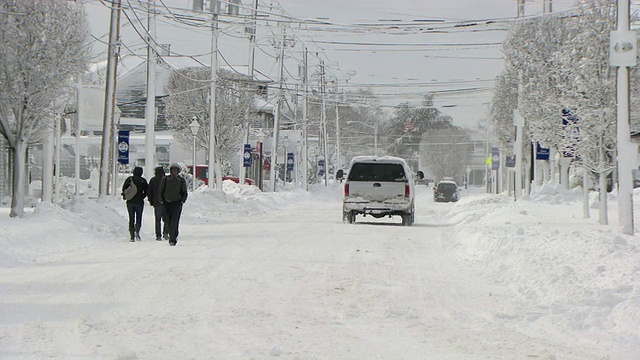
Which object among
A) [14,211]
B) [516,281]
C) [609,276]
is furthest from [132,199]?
[609,276]

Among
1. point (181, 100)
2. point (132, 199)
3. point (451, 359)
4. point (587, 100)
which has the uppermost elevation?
point (181, 100)

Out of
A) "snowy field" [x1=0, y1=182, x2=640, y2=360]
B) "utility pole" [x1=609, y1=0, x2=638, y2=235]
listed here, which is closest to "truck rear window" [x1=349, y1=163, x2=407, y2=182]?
"snowy field" [x1=0, y1=182, x2=640, y2=360]

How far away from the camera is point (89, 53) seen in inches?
950

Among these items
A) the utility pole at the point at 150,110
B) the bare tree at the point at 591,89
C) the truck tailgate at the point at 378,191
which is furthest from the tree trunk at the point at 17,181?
the bare tree at the point at 591,89

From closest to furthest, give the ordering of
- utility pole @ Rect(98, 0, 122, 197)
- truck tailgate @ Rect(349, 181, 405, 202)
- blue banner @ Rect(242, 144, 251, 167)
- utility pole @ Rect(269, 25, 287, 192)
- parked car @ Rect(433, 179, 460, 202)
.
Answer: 1. truck tailgate @ Rect(349, 181, 405, 202)
2. utility pole @ Rect(98, 0, 122, 197)
3. blue banner @ Rect(242, 144, 251, 167)
4. utility pole @ Rect(269, 25, 287, 192)
5. parked car @ Rect(433, 179, 460, 202)

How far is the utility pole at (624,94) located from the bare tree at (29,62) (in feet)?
39.5

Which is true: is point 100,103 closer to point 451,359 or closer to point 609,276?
point 609,276

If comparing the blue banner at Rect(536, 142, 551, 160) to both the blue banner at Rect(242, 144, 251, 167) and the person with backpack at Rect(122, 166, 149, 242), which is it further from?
the blue banner at Rect(242, 144, 251, 167)

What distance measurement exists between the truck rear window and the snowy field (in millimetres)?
9351

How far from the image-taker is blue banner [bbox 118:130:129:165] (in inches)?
1282

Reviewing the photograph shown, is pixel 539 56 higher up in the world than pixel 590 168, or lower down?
higher up

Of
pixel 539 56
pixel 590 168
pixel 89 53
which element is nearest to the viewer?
pixel 89 53

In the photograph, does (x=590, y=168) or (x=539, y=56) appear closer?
(x=590, y=168)

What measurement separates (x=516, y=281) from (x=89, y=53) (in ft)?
46.9
